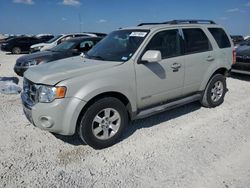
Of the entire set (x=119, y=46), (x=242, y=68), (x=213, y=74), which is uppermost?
(x=119, y=46)

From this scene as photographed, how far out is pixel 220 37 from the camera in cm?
559

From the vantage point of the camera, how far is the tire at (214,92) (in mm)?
5410

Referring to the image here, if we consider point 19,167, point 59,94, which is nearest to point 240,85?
point 59,94

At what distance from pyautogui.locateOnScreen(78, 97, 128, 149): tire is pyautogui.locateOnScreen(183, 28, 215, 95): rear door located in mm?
1625

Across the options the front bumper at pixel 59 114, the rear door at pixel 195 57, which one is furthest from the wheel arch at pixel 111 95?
the rear door at pixel 195 57

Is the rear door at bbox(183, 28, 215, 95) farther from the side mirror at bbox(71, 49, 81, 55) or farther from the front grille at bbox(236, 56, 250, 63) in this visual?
the side mirror at bbox(71, 49, 81, 55)

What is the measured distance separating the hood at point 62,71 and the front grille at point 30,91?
2.9 inches

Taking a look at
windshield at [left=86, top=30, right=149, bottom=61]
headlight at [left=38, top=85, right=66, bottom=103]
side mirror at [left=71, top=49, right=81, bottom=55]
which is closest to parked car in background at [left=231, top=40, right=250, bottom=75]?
windshield at [left=86, top=30, right=149, bottom=61]

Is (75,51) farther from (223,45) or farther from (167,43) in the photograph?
(223,45)

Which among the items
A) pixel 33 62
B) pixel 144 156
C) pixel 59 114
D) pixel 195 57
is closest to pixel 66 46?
pixel 33 62

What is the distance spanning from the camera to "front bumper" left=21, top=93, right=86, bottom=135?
135 inches

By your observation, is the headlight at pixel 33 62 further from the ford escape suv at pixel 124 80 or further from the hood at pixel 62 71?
the hood at pixel 62 71

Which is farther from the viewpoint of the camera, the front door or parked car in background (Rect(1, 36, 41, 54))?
parked car in background (Rect(1, 36, 41, 54))

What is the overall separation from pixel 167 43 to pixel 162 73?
59 centimetres
